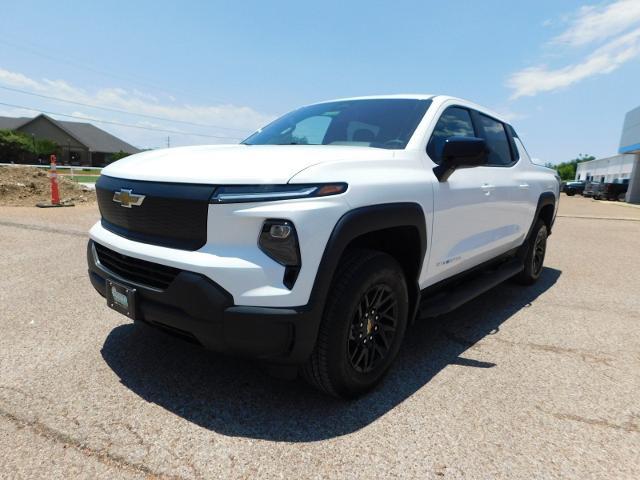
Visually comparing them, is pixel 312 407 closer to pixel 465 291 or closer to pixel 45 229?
pixel 465 291

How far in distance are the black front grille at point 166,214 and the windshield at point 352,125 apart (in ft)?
4.35

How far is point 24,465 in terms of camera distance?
1826 millimetres

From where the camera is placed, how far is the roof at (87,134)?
52.9 m

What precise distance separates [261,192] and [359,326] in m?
0.93

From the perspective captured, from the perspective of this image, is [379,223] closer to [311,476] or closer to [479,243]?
[311,476]

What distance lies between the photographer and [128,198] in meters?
2.28

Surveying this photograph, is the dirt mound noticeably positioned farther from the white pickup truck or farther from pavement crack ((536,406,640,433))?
pavement crack ((536,406,640,433))

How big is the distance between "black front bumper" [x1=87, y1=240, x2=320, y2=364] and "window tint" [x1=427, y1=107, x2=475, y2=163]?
1.51 m

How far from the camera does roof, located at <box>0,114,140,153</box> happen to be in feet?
174

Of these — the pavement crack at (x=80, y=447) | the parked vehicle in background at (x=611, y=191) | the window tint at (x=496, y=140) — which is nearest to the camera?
the pavement crack at (x=80, y=447)

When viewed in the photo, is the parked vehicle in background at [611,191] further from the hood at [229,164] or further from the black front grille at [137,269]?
the black front grille at [137,269]

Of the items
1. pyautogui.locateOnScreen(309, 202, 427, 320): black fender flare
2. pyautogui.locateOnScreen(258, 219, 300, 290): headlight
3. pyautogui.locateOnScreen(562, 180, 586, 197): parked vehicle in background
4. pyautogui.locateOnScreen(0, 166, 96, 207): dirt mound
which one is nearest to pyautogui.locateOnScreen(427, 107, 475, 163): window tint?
pyautogui.locateOnScreen(309, 202, 427, 320): black fender flare

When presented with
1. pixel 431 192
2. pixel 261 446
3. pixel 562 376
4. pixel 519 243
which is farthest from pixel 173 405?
pixel 519 243

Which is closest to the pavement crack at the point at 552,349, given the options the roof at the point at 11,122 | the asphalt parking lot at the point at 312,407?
the asphalt parking lot at the point at 312,407
